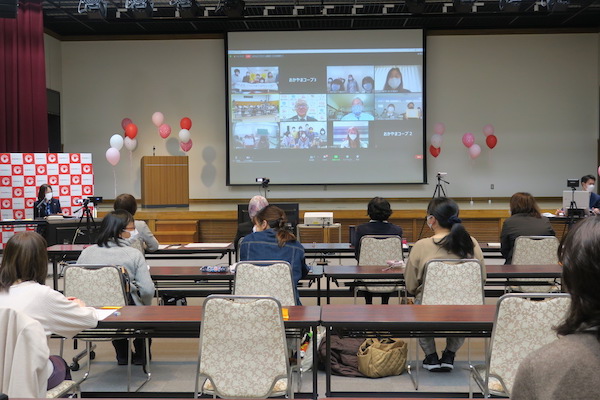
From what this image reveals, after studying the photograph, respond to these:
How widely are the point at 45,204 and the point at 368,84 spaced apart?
6.27 metres

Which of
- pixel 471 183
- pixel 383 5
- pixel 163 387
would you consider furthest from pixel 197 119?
pixel 163 387

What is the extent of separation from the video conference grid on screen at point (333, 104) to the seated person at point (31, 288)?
992 centimetres

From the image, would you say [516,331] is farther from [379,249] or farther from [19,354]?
[379,249]

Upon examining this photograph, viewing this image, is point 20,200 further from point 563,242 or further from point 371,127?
point 563,242

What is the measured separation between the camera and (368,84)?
40.4 feet

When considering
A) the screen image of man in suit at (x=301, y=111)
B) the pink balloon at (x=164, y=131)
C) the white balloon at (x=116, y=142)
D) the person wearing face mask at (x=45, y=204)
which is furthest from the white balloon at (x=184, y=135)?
the person wearing face mask at (x=45, y=204)

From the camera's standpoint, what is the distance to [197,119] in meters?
13.0

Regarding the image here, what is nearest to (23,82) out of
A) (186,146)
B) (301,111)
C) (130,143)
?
(130,143)

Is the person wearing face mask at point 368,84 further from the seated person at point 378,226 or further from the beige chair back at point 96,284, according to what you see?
the beige chair back at point 96,284

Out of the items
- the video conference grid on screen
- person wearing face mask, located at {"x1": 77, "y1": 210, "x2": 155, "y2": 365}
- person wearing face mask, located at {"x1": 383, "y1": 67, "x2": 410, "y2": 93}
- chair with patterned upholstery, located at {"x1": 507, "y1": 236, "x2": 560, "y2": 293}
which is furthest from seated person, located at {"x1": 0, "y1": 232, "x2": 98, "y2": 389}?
person wearing face mask, located at {"x1": 383, "y1": 67, "x2": 410, "y2": 93}

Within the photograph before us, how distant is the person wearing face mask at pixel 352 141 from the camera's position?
12367mm

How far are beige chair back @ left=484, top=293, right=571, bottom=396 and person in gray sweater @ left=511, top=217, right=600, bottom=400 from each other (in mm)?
1745

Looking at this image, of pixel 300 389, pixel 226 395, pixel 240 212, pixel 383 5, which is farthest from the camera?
pixel 383 5

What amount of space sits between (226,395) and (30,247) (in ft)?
3.42
